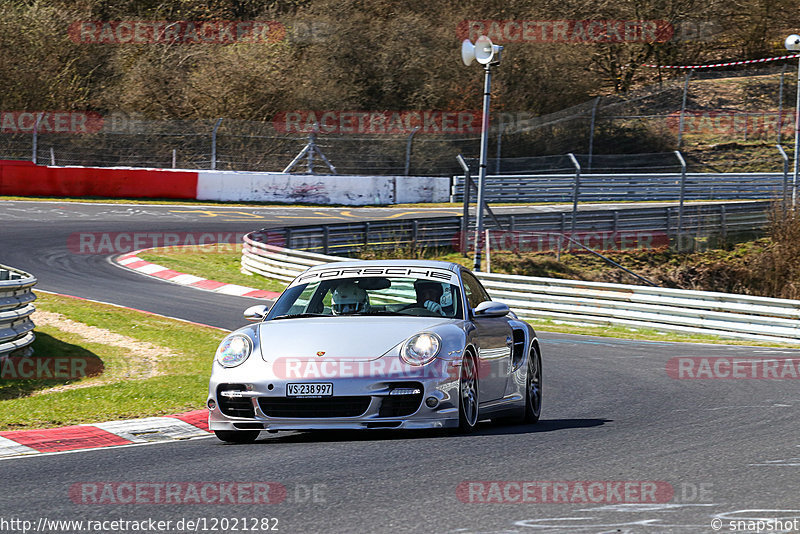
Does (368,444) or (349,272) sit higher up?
(349,272)

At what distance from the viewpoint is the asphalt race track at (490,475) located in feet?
17.2

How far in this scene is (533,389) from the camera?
30.4 ft

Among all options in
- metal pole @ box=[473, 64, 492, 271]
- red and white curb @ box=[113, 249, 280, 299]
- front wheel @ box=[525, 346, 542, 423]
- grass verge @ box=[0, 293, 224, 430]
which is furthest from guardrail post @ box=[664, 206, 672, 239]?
front wheel @ box=[525, 346, 542, 423]

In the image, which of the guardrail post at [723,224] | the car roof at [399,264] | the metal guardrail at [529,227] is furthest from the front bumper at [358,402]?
the guardrail post at [723,224]

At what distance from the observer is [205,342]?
15.1 metres

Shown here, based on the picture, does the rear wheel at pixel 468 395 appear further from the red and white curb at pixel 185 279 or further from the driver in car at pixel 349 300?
the red and white curb at pixel 185 279

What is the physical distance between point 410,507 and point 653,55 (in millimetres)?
47701

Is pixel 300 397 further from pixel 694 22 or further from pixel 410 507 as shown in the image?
pixel 694 22

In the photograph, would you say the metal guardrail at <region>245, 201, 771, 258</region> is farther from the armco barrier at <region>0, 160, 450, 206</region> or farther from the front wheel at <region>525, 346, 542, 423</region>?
the front wheel at <region>525, 346, 542, 423</region>

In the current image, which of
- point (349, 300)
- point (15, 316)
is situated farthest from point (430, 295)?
point (15, 316)

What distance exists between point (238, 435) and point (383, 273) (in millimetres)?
1742

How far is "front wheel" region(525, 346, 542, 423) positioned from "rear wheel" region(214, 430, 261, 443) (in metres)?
2.39

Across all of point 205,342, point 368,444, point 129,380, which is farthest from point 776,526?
point 205,342

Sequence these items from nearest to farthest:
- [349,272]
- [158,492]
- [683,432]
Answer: [158,492]
[683,432]
[349,272]
